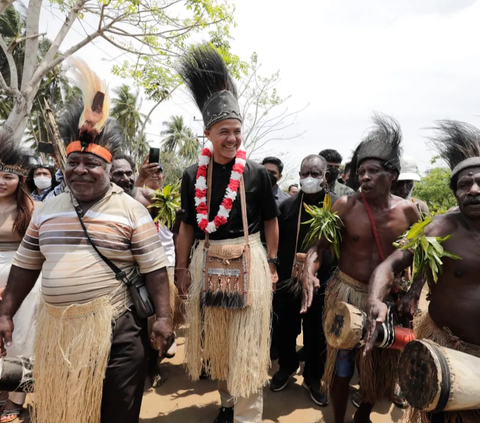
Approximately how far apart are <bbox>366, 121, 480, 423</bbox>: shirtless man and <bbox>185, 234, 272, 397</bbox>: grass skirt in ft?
3.06

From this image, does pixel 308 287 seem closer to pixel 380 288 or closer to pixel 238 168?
pixel 380 288

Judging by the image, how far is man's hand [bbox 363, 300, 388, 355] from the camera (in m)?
1.86

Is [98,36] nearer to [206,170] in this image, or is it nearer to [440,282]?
[206,170]

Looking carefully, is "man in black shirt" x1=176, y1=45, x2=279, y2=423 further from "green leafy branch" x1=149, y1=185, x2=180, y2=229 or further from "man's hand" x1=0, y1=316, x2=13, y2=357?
"man's hand" x1=0, y1=316, x2=13, y2=357

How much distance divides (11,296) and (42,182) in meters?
Result: 3.23

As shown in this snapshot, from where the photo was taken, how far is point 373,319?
188 centimetres

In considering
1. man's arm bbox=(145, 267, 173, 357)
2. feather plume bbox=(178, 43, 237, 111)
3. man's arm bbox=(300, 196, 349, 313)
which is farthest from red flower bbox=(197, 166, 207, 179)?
man's arm bbox=(300, 196, 349, 313)

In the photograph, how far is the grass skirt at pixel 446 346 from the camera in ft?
5.71

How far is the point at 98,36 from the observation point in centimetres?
746

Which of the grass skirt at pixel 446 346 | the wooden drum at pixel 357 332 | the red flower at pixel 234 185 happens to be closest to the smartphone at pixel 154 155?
the red flower at pixel 234 185

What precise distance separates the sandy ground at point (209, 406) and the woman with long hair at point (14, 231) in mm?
1124

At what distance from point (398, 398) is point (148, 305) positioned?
7.99 feet

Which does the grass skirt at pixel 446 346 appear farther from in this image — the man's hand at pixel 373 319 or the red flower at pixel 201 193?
the red flower at pixel 201 193

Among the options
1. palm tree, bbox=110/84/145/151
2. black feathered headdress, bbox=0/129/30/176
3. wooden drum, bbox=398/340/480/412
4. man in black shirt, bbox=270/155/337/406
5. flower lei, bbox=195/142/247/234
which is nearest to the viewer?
wooden drum, bbox=398/340/480/412
